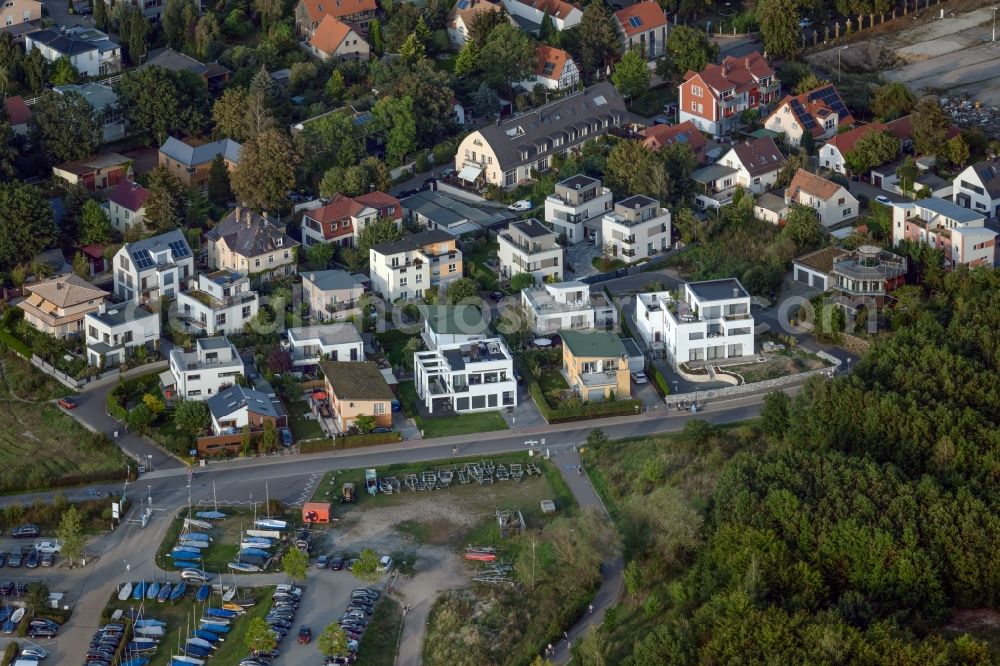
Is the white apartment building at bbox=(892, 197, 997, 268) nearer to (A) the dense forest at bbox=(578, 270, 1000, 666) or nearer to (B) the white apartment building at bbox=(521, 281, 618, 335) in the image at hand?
(A) the dense forest at bbox=(578, 270, 1000, 666)

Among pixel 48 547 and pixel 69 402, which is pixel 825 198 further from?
pixel 48 547

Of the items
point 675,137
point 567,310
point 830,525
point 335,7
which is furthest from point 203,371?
point 335,7

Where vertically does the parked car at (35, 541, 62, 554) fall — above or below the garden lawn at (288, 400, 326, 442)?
below

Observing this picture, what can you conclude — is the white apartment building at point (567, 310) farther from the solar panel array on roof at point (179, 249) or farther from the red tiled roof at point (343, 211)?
the solar panel array on roof at point (179, 249)

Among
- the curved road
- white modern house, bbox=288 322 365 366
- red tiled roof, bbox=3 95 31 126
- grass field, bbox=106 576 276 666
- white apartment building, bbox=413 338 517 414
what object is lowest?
grass field, bbox=106 576 276 666

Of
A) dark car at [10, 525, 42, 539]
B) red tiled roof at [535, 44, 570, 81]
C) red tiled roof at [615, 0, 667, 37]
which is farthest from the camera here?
red tiled roof at [615, 0, 667, 37]

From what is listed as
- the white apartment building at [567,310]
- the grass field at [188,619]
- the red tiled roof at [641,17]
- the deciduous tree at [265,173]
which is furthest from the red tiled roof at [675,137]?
the grass field at [188,619]

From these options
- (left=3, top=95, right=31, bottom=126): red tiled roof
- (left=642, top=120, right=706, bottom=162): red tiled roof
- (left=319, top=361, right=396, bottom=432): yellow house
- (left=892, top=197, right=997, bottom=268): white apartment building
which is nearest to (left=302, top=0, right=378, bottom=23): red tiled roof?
(left=3, top=95, right=31, bottom=126): red tiled roof
